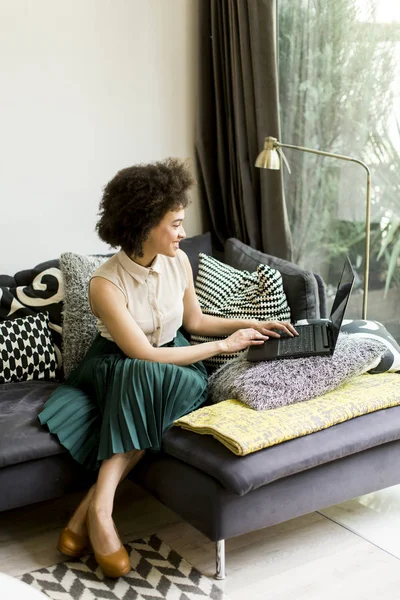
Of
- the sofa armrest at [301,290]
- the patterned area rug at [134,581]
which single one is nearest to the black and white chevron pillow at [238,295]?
the sofa armrest at [301,290]

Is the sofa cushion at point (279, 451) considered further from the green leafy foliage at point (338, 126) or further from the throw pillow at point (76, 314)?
the green leafy foliage at point (338, 126)

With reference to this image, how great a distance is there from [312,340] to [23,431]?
3.20 ft

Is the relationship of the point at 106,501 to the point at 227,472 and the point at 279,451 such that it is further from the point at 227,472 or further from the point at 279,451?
the point at 279,451

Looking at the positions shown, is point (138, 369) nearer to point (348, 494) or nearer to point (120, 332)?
point (120, 332)

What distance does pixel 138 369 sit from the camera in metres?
2.36

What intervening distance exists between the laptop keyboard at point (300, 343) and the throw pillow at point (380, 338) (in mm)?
198

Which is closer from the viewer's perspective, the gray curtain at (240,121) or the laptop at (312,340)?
the laptop at (312,340)

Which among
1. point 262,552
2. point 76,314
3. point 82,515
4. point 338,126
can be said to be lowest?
point 262,552

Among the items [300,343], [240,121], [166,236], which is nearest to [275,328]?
[300,343]

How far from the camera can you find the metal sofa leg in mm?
2184

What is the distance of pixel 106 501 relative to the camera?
226cm

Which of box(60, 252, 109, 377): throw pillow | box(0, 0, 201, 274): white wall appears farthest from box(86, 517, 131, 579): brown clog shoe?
box(0, 0, 201, 274): white wall

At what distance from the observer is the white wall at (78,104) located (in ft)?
10.4

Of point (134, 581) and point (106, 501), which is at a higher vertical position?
point (106, 501)
